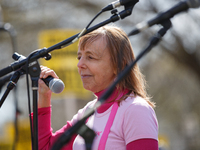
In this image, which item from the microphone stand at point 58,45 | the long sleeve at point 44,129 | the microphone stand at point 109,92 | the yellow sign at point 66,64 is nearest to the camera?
the microphone stand at point 109,92

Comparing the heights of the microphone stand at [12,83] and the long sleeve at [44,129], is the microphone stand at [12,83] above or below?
above

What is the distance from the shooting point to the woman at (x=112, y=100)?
1.67 m

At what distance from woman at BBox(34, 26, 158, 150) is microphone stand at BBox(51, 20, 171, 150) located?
0.44 m

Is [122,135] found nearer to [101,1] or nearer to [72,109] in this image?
[72,109]

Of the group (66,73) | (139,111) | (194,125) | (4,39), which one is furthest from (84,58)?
(194,125)

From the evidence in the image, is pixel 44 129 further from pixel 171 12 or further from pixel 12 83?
pixel 171 12

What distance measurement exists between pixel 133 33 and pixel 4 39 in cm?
1052

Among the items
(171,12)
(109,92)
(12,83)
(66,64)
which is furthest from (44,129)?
(66,64)

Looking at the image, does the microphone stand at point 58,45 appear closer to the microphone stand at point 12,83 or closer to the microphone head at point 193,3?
the microphone stand at point 12,83

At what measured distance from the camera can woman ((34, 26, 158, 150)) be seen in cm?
167

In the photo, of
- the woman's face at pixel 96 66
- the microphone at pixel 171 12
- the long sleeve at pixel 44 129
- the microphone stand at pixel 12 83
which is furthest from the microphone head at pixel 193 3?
the long sleeve at pixel 44 129

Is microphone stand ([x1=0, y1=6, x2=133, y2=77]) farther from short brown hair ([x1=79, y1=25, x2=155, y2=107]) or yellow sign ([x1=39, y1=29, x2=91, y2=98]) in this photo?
yellow sign ([x1=39, y1=29, x2=91, y2=98])

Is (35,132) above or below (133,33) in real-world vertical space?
below

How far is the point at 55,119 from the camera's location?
14094 millimetres
